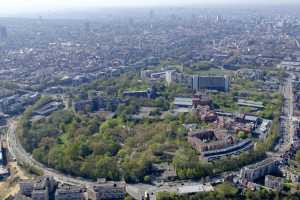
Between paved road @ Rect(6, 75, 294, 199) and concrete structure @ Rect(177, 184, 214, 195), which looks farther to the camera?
paved road @ Rect(6, 75, 294, 199)

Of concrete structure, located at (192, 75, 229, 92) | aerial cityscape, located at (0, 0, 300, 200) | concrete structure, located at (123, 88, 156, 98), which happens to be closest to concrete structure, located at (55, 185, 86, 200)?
aerial cityscape, located at (0, 0, 300, 200)

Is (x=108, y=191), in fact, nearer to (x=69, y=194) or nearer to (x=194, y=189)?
(x=69, y=194)

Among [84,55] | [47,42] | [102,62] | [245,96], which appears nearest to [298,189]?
[245,96]

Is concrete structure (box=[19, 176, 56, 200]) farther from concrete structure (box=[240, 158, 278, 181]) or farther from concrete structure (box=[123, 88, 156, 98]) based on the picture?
concrete structure (box=[123, 88, 156, 98])

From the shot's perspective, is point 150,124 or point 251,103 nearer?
point 150,124

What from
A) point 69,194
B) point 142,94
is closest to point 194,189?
point 69,194

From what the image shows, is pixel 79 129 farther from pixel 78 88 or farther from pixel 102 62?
pixel 102 62

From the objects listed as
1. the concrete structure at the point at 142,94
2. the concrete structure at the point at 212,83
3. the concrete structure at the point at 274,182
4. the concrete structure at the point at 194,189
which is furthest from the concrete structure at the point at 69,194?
the concrete structure at the point at 212,83
